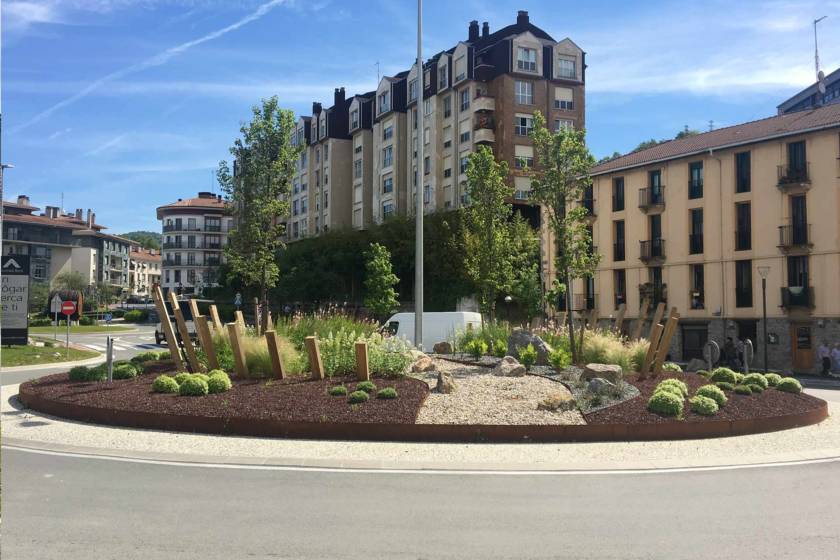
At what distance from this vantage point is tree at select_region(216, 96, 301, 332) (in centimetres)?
1989

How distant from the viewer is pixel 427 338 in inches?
1163

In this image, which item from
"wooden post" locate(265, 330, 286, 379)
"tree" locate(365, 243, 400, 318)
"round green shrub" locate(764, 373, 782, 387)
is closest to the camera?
"wooden post" locate(265, 330, 286, 379)

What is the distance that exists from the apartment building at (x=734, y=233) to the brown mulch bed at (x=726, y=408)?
17321 mm

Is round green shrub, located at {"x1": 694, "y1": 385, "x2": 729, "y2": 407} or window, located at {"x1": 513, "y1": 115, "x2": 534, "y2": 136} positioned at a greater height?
window, located at {"x1": 513, "y1": 115, "x2": 534, "y2": 136}

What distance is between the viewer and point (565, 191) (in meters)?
18.5

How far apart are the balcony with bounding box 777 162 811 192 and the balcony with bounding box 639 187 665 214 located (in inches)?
273

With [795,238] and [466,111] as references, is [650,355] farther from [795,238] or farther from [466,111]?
[466,111]

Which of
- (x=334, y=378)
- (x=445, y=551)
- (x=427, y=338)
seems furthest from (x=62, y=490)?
(x=427, y=338)

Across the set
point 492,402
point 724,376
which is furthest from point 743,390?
point 492,402

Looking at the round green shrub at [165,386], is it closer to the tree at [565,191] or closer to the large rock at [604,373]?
the large rock at [604,373]

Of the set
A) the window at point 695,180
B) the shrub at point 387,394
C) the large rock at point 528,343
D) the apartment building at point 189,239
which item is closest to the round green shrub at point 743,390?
the large rock at point 528,343

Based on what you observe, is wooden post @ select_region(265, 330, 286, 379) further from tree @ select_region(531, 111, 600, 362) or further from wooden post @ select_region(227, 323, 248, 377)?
tree @ select_region(531, 111, 600, 362)

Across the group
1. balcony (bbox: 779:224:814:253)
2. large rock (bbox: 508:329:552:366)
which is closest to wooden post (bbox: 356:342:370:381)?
large rock (bbox: 508:329:552:366)

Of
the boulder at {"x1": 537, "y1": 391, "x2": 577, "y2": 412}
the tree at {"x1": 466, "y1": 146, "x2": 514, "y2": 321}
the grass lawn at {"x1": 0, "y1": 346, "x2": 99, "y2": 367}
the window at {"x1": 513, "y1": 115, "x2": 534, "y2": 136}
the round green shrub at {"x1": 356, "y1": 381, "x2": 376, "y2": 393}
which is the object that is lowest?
the grass lawn at {"x1": 0, "y1": 346, "x2": 99, "y2": 367}
